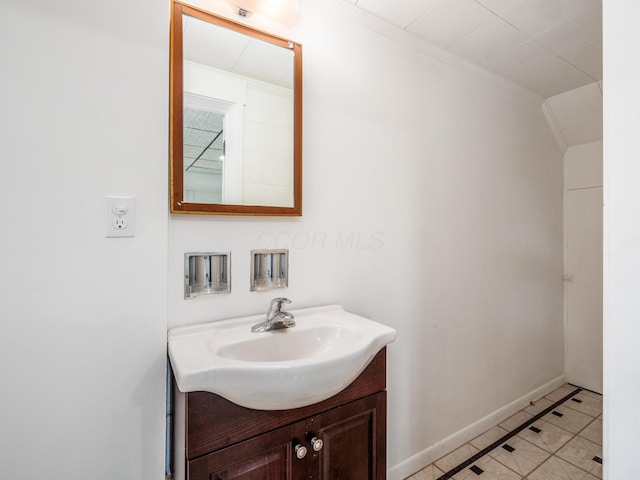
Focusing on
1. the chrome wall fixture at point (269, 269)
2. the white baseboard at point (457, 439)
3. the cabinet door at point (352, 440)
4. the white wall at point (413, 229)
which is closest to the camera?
the cabinet door at point (352, 440)

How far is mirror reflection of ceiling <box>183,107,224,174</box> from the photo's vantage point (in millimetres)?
995

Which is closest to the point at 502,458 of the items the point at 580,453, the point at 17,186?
the point at 580,453

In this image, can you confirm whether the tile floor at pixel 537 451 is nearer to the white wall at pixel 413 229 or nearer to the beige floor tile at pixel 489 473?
the beige floor tile at pixel 489 473

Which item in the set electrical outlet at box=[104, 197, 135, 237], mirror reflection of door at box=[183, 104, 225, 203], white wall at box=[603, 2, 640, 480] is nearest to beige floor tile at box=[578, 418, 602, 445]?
white wall at box=[603, 2, 640, 480]

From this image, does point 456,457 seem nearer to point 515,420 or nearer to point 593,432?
point 515,420

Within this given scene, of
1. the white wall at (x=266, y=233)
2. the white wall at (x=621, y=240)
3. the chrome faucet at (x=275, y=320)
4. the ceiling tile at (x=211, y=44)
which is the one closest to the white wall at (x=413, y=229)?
the white wall at (x=266, y=233)

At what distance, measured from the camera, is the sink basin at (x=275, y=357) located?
736mm

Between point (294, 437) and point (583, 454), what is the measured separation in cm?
184

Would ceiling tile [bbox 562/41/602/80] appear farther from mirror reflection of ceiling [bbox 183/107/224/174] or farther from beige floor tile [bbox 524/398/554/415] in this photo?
beige floor tile [bbox 524/398/554/415]

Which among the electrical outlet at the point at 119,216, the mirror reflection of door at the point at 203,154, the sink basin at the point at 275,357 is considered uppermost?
the mirror reflection of door at the point at 203,154

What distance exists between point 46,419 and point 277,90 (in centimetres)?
124

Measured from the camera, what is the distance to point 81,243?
0.87 m

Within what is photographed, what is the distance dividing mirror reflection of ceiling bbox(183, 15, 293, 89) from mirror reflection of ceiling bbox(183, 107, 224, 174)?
0.59 feet

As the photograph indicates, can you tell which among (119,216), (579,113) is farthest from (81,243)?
(579,113)
